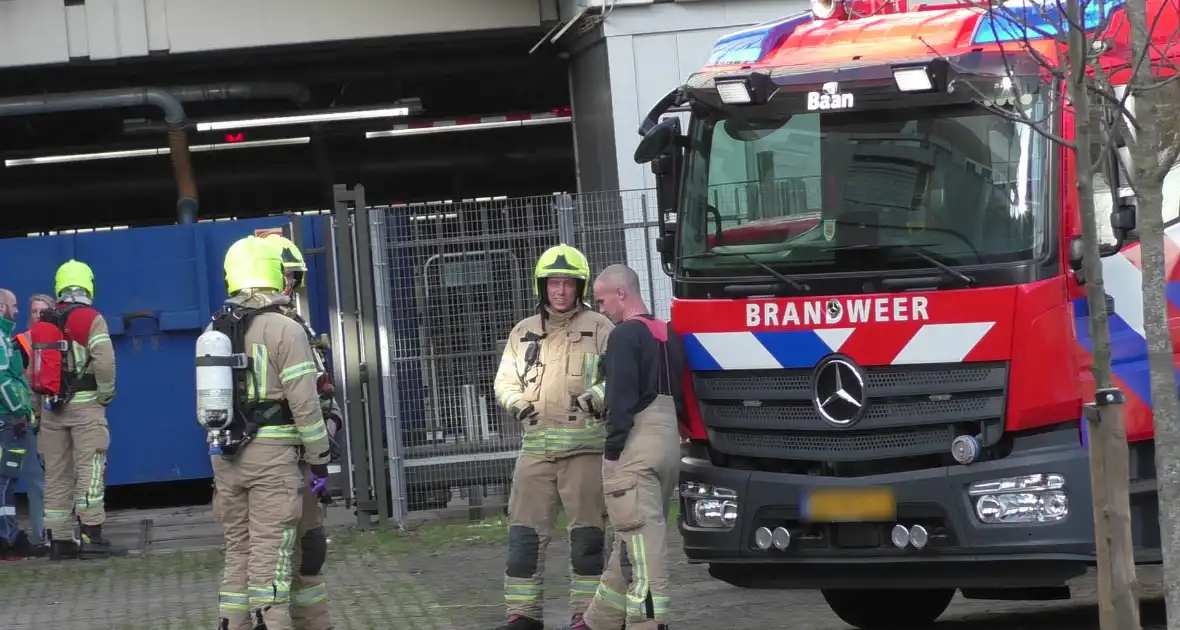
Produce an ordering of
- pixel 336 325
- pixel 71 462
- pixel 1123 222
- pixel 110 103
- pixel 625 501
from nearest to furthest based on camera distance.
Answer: pixel 1123 222
pixel 625 501
pixel 71 462
pixel 336 325
pixel 110 103

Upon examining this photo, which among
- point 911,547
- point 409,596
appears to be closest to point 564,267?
point 911,547

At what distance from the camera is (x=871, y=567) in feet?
23.6

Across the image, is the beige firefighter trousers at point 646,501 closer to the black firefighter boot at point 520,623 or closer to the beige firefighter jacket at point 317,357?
the black firefighter boot at point 520,623

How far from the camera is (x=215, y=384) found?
7.24 metres

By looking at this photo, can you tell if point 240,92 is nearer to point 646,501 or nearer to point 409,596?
point 409,596

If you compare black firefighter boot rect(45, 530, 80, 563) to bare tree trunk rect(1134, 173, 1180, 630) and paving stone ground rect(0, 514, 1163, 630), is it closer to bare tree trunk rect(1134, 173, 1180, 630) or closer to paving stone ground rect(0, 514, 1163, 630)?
paving stone ground rect(0, 514, 1163, 630)

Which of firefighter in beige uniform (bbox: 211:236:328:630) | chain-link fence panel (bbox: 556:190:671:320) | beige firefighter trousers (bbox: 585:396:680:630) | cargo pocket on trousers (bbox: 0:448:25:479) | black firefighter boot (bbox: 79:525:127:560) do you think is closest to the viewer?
firefighter in beige uniform (bbox: 211:236:328:630)

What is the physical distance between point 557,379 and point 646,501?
97 cm

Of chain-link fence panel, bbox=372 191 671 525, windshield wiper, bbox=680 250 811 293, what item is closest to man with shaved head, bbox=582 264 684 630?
windshield wiper, bbox=680 250 811 293

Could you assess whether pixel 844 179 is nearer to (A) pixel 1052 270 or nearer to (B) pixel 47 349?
(A) pixel 1052 270

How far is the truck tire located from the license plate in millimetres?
1425

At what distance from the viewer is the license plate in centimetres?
702

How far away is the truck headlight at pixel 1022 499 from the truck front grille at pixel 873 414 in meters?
0.20

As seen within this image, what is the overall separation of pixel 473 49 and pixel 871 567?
12160mm
